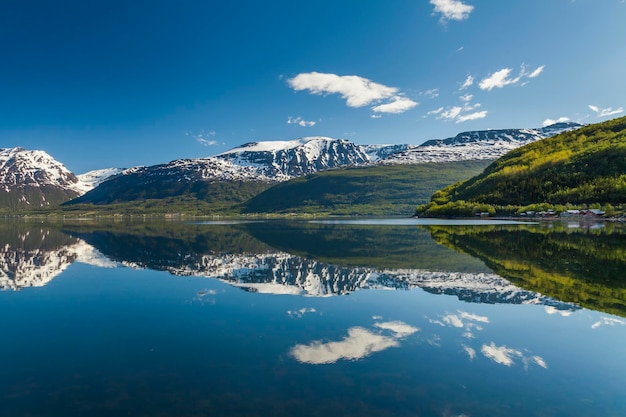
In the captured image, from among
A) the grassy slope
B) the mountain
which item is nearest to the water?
the grassy slope

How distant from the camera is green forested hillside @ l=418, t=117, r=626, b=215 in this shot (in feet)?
389

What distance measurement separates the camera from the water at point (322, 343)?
10234 millimetres

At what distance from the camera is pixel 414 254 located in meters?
40.9

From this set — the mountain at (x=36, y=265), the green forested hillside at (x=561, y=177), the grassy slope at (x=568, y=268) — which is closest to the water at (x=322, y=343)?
the grassy slope at (x=568, y=268)

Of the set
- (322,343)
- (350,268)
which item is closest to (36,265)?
(350,268)

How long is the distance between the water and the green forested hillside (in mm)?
106176

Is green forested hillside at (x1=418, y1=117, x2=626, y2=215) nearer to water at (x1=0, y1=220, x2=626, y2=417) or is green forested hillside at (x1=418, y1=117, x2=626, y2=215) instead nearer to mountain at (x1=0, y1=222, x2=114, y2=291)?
water at (x1=0, y1=220, x2=626, y2=417)

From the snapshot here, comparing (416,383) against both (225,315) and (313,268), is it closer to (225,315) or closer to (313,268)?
(225,315)

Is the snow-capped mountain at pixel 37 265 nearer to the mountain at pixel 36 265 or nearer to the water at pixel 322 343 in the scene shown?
the mountain at pixel 36 265

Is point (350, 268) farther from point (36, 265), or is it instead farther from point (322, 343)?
point (36, 265)

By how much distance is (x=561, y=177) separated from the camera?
13375 cm

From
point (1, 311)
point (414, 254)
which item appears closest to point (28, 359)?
point (1, 311)

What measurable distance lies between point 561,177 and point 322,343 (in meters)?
145

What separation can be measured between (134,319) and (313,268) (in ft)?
52.5
